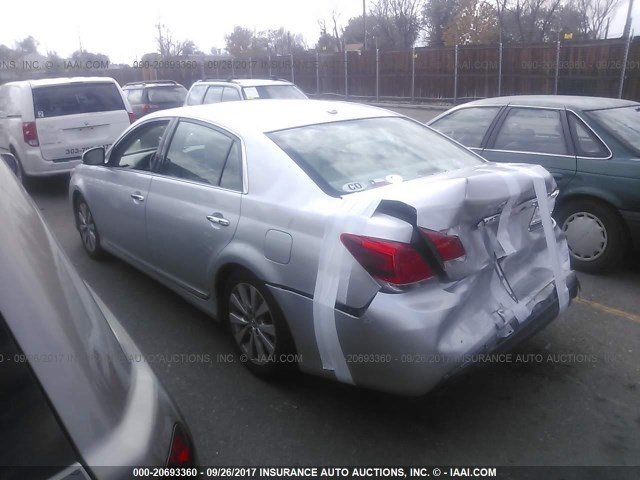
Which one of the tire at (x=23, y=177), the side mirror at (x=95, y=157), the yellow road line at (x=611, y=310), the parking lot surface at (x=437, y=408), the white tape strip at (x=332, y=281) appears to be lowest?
the parking lot surface at (x=437, y=408)

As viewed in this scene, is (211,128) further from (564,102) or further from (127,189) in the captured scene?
(564,102)

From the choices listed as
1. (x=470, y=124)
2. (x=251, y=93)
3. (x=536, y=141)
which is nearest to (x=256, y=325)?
(x=536, y=141)

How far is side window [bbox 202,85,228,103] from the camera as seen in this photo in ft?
41.6

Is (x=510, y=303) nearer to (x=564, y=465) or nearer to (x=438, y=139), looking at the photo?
(x=564, y=465)

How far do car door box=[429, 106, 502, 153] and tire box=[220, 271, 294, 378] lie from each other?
11.3ft

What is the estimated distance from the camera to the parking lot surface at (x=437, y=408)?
9.36 feet

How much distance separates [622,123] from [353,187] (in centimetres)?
346

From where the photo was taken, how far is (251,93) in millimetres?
12000

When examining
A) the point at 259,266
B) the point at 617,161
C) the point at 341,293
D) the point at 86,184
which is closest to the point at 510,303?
the point at 341,293

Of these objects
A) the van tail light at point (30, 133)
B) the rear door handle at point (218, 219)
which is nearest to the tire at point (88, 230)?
the rear door handle at point (218, 219)

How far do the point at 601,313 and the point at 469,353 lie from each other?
2195 millimetres

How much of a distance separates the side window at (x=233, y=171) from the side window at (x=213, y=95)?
9.40 meters

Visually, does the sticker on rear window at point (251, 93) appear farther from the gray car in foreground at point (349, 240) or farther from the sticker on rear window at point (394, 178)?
the sticker on rear window at point (394, 178)

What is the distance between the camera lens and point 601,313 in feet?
14.3
